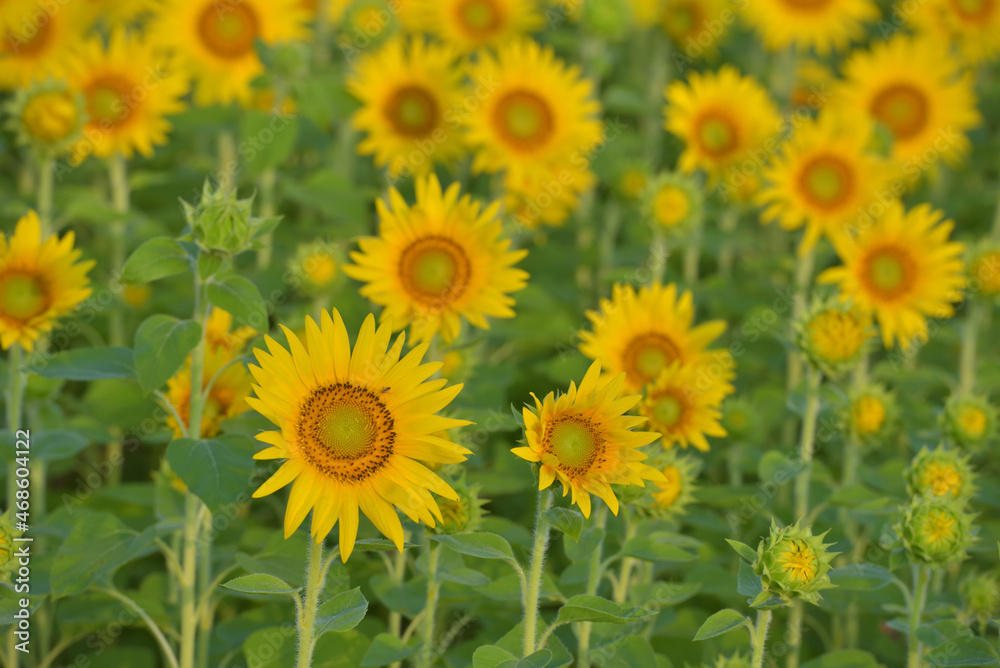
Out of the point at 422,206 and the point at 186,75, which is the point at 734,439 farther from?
the point at 186,75

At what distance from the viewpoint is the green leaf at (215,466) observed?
2.00 meters

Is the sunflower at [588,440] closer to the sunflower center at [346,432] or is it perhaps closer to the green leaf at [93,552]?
the sunflower center at [346,432]

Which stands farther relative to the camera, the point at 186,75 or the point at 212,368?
the point at 186,75

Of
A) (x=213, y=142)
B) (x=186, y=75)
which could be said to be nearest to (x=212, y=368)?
(x=186, y=75)

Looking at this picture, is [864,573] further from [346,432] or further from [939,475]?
[346,432]

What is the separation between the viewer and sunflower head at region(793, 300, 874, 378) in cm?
263

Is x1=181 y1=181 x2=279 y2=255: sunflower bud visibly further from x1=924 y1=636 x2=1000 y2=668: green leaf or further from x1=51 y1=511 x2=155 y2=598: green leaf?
x1=924 y1=636 x2=1000 y2=668: green leaf

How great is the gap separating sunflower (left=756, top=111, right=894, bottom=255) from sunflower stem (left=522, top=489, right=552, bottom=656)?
85.2 inches

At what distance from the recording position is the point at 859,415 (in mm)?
2875

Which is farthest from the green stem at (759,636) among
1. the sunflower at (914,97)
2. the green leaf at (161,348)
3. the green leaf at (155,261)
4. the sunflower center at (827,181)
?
the sunflower at (914,97)

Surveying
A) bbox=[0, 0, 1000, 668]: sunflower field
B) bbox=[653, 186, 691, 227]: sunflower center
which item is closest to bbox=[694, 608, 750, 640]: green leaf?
bbox=[0, 0, 1000, 668]: sunflower field

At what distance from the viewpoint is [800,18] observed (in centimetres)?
499

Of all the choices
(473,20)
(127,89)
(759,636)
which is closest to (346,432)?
(759,636)

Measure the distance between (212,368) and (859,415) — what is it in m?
1.73
